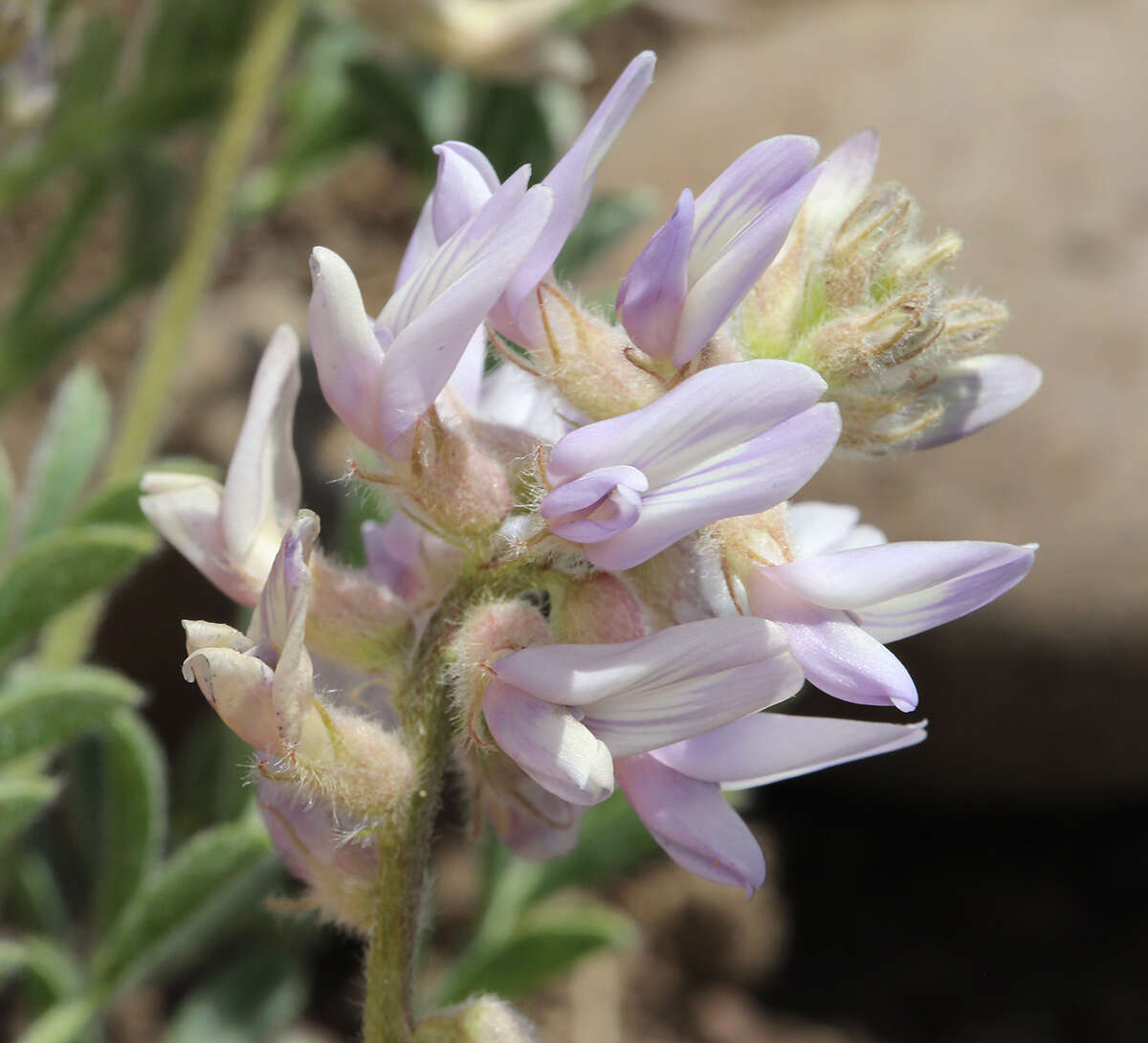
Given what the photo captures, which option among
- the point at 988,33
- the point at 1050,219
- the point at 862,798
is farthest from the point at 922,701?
the point at 988,33

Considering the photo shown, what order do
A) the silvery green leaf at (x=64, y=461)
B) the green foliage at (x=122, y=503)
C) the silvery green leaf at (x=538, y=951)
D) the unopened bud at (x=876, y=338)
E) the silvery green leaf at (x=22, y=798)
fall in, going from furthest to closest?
the silvery green leaf at (x=538, y=951) < the silvery green leaf at (x=64, y=461) < the green foliage at (x=122, y=503) < the silvery green leaf at (x=22, y=798) < the unopened bud at (x=876, y=338)

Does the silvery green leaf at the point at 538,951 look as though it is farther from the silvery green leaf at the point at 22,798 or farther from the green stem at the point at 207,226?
the green stem at the point at 207,226

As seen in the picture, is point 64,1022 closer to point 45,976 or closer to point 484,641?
point 45,976

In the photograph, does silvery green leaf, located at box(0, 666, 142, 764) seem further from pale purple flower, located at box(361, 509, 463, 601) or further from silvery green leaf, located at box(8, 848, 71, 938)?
silvery green leaf, located at box(8, 848, 71, 938)

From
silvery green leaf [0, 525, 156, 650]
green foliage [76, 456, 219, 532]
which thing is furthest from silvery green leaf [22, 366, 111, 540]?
silvery green leaf [0, 525, 156, 650]

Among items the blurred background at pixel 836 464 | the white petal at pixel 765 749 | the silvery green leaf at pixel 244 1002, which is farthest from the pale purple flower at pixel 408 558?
the silvery green leaf at pixel 244 1002

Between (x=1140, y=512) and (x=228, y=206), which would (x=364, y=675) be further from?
(x=1140, y=512)
